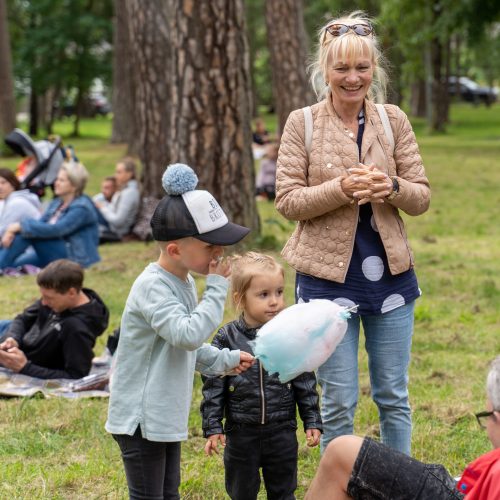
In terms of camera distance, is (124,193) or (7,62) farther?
(7,62)

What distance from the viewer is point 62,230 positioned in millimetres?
9758

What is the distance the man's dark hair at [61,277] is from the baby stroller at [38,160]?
5.48 m

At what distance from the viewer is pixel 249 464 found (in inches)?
156

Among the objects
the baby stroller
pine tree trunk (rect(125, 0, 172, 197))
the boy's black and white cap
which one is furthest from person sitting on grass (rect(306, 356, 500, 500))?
pine tree trunk (rect(125, 0, 172, 197))

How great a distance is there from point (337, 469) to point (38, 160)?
Answer: 893 centimetres

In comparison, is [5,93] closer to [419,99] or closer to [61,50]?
[61,50]

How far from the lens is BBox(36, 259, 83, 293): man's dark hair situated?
6.11m

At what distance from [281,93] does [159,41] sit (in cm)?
479

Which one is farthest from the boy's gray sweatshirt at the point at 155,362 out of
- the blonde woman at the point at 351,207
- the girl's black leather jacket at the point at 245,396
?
the blonde woman at the point at 351,207

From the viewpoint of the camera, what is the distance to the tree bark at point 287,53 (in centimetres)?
1692

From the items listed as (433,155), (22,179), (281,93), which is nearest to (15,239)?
(22,179)

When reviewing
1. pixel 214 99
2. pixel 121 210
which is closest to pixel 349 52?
pixel 214 99

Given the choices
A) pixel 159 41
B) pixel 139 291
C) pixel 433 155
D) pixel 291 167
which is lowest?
pixel 433 155

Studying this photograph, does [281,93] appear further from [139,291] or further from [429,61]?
[429,61]
